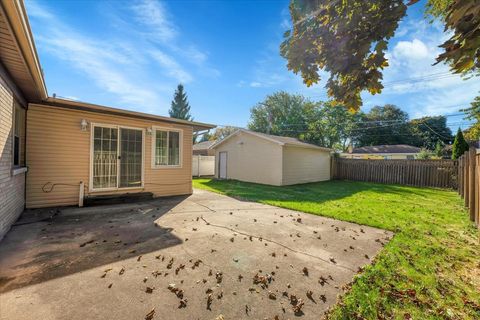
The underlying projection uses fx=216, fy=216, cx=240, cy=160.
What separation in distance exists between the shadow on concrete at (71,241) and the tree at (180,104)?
34.2 metres

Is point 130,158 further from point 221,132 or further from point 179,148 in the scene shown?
point 221,132

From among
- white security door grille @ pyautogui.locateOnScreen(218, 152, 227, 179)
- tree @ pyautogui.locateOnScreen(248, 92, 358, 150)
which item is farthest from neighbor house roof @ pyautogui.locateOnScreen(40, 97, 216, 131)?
tree @ pyautogui.locateOnScreen(248, 92, 358, 150)

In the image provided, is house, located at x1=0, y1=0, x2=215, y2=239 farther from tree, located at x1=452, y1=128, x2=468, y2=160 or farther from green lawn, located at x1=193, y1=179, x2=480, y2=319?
tree, located at x1=452, y1=128, x2=468, y2=160

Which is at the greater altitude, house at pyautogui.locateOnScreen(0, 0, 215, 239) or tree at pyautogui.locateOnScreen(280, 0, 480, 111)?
tree at pyautogui.locateOnScreen(280, 0, 480, 111)

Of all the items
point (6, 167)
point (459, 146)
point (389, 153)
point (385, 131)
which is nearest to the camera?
point (6, 167)

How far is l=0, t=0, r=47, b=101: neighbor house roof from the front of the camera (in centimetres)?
231

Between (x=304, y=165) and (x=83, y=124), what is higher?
(x=83, y=124)

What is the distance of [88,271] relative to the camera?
8.70 ft

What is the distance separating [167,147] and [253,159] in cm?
679

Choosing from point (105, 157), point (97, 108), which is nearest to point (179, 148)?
point (105, 157)

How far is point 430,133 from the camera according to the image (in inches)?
1431

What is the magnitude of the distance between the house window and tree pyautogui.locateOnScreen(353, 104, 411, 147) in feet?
112

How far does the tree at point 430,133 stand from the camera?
3519 cm

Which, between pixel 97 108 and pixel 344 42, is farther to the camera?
Result: pixel 97 108
